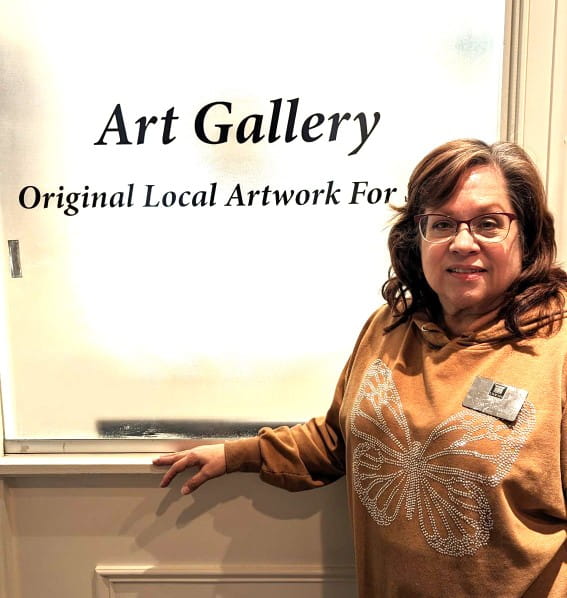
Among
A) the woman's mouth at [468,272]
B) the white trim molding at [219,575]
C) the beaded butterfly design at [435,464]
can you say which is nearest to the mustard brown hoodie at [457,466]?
the beaded butterfly design at [435,464]

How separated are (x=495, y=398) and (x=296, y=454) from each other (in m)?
0.53

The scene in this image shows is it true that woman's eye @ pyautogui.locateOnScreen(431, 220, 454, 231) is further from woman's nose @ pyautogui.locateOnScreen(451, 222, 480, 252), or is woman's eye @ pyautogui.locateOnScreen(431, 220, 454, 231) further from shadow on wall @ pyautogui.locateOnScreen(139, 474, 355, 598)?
shadow on wall @ pyautogui.locateOnScreen(139, 474, 355, 598)

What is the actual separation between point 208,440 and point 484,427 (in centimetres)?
76

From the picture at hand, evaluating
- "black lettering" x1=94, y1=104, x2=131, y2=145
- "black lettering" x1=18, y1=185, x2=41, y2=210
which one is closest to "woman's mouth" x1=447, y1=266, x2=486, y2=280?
"black lettering" x1=94, y1=104, x2=131, y2=145

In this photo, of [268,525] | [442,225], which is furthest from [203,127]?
[268,525]

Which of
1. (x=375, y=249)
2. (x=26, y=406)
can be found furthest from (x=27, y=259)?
(x=375, y=249)

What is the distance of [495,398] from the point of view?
1.00 m

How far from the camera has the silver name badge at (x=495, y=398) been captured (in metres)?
0.98

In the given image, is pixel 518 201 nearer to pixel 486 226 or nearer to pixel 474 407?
pixel 486 226

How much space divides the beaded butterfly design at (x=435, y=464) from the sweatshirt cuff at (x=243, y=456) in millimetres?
285

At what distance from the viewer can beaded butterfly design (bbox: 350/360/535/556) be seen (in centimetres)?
99

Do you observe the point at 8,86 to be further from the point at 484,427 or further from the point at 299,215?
the point at 484,427

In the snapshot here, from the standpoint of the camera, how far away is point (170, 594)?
5.21ft

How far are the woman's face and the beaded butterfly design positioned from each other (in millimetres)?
215
